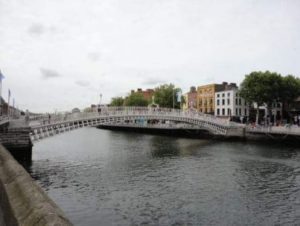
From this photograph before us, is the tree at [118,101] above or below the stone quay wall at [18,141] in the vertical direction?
above

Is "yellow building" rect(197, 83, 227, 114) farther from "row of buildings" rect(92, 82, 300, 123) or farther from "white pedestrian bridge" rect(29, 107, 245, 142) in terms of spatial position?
"white pedestrian bridge" rect(29, 107, 245, 142)

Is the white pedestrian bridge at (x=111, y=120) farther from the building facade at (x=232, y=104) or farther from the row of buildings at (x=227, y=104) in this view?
the building facade at (x=232, y=104)

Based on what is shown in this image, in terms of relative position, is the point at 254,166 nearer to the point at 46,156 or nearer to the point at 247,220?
the point at 247,220

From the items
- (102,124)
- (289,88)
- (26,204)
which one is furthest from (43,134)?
(289,88)

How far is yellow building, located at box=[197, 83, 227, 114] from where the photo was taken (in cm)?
8562

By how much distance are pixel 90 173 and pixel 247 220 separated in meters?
12.7

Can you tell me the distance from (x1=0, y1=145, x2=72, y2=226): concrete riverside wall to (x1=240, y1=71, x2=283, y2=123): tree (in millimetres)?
57201

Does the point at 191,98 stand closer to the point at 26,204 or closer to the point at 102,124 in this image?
the point at 102,124

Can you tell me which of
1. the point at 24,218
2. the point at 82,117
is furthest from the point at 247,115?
the point at 24,218

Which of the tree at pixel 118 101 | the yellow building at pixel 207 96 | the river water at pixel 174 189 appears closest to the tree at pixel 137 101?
the yellow building at pixel 207 96

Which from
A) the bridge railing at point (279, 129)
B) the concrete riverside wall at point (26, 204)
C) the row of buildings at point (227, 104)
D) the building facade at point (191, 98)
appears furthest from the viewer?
the building facade at point (191, 98)

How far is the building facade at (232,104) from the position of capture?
79.1m

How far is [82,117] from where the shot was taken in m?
35.9

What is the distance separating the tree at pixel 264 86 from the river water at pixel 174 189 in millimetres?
32206
